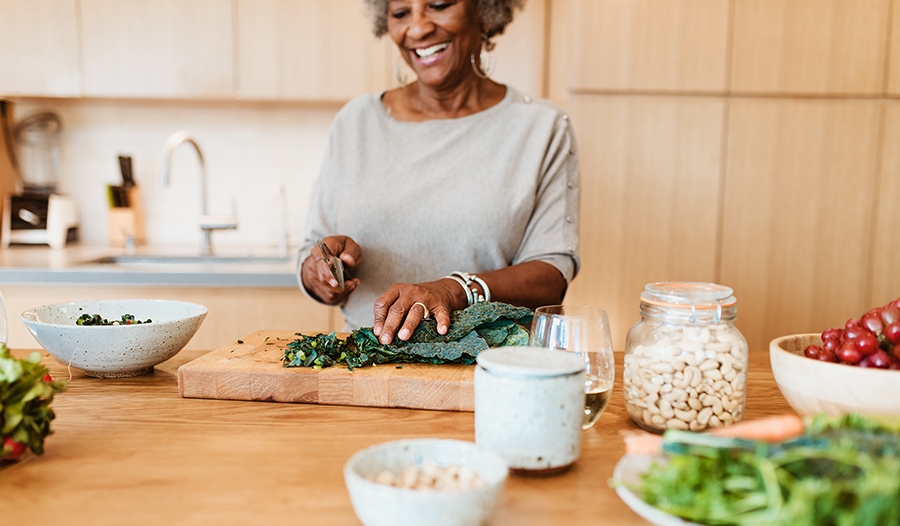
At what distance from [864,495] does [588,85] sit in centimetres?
222

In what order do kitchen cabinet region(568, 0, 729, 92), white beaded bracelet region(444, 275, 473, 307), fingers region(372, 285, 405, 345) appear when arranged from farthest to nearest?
kitchen cabinet region(568, 0, 729, 92) < white beaded bracelet region(444, 275, 473, 307) < fingers region(372, 285, 405, 345)

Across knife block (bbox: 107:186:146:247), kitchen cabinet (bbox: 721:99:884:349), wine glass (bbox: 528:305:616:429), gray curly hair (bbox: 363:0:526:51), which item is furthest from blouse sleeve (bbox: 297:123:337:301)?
kitchen cabinet (bbox: 721:99:884:349)

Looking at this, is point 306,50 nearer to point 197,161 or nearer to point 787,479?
point 197,161

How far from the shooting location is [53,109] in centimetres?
287

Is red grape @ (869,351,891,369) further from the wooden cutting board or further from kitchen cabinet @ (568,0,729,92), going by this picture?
kitchen cabinet @ (568,0,729,92)

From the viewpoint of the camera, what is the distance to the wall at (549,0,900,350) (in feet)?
8.16

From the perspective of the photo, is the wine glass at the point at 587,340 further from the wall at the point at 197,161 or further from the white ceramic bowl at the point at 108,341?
the wall at the point at 197,161

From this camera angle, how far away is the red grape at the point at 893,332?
0.74 meters

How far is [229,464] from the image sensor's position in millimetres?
740

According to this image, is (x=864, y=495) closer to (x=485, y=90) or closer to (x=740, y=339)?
(x=740, y=339)

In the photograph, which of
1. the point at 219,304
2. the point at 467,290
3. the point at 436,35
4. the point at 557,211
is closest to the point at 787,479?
the point at 467,290

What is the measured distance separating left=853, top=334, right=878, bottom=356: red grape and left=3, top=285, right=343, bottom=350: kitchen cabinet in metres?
1.79

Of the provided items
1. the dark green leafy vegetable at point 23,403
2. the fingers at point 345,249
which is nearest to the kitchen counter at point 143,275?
the fingers at point 345,249

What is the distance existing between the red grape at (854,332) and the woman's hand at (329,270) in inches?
33.4
